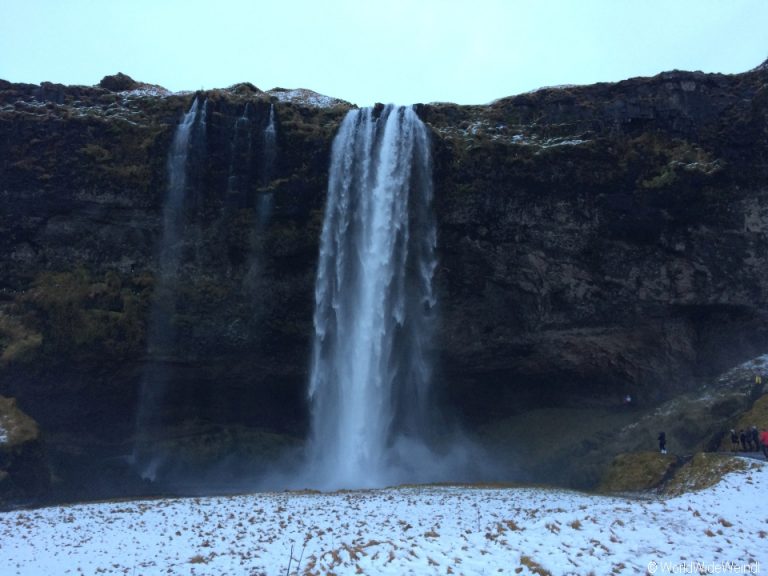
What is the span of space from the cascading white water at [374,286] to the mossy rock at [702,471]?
13192 millimetres

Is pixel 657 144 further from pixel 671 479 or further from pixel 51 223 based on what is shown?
pixel 51 223

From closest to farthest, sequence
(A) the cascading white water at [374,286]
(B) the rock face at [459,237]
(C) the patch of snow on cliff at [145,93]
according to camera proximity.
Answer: (B) the rock face at [459,237] < (A) the cascading white water at [374,286] < (C) the patch of snow on cliff at [145,93]

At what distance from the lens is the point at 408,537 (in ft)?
37.7

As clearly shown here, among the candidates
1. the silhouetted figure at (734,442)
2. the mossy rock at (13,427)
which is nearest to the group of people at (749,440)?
the silhouetted figure at (734,442)

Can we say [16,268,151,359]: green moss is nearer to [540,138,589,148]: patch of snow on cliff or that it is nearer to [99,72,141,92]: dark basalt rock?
[99,72,141,92]: dark basalt rock

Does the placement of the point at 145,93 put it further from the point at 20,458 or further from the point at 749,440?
the point at 749,440

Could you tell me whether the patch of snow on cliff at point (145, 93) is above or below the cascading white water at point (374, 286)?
above

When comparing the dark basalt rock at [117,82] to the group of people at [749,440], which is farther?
the dark basalt rock at [117,82]

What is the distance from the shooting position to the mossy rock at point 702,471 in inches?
704

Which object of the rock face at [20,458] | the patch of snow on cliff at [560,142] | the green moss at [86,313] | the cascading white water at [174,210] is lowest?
the rock face at [20,458]

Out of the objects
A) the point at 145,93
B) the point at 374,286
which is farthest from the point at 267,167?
the point at 145,93

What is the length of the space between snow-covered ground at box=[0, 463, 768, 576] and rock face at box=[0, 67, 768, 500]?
1369cm

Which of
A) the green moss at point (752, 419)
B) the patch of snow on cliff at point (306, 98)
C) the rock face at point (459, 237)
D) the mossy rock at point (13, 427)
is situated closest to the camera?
the green moss at point (752, 419)

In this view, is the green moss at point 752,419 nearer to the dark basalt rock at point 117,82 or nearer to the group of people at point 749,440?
the group of people at point 749,440
